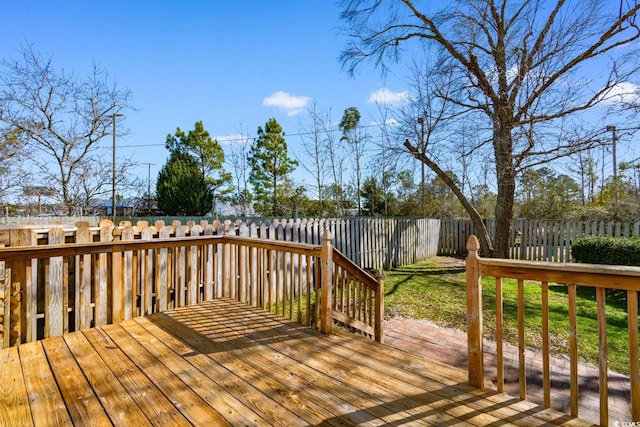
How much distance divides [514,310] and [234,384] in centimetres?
474

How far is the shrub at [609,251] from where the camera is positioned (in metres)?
5.96

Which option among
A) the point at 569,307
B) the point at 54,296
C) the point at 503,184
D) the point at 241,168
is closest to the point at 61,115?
the point at 241,168

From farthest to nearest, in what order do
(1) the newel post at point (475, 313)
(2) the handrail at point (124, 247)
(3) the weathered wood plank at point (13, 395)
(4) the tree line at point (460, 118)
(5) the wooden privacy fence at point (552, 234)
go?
1. (5) the wooden privacy fence at point (552, 234)
2. (4) the tree line at point (460, 118)
3. (2) the handrail at point (124, 247)
4. (1) the newel post at point (475, 313)
5. (3) the weathered wood plank at point (13, 395)

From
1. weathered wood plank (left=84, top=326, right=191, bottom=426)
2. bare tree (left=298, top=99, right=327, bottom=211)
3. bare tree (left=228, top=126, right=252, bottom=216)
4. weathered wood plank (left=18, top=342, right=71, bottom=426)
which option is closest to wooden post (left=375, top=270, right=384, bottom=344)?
weathered wood plank (left=84, top=326, right=191, bottom=426)

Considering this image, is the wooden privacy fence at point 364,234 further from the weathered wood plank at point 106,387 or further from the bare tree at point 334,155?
the bare tree at point 334,155

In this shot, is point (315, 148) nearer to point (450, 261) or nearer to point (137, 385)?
point (450, 261)

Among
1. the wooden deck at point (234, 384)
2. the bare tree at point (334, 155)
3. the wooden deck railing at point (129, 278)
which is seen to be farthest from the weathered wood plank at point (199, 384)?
the bare tree at point (334, 155)

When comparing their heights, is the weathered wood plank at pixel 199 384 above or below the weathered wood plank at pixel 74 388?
below

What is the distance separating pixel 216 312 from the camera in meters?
3.73

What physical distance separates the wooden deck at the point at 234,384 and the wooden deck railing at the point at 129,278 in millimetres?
259

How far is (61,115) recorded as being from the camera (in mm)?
13703

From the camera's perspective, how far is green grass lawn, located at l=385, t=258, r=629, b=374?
3.80 metres

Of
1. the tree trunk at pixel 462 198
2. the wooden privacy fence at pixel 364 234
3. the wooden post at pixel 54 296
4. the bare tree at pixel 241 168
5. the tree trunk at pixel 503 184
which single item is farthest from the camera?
the bare tree at pixel 241 168

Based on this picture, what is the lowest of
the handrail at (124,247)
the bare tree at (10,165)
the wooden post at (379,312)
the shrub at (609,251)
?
the wooden post at (379,312)
